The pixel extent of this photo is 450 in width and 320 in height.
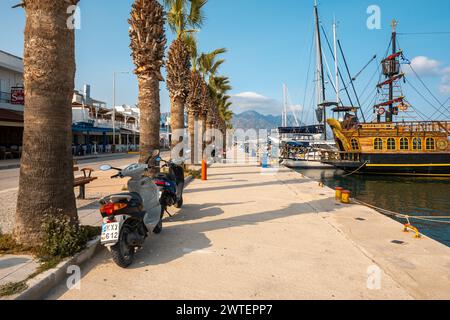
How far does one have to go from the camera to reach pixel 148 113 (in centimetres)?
1003

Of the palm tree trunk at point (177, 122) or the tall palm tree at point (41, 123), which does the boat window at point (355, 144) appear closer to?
the palm tree trunk at point (177, 122)

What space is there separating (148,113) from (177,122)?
20.4 feet

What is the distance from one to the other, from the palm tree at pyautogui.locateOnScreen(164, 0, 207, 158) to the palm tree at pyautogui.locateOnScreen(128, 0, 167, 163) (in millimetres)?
5343

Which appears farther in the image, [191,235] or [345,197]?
[345,197]

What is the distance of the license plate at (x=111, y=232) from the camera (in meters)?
3.95

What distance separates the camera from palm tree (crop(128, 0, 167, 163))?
32.9 ft

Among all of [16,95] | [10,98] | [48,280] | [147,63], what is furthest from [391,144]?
[10,98]

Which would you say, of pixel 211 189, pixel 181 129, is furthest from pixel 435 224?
pixel 181 129

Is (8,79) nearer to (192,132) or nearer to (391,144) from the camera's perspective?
(192,132)

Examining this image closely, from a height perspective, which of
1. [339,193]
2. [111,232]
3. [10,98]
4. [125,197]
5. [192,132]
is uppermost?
[10,98]

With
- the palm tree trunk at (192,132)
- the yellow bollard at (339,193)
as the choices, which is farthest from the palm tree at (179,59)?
the yellow bollard at (339,193)

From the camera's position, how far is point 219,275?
155 inches

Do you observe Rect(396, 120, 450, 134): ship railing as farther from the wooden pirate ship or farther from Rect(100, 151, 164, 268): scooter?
Rect(100, 151, 164, 268): scooter
